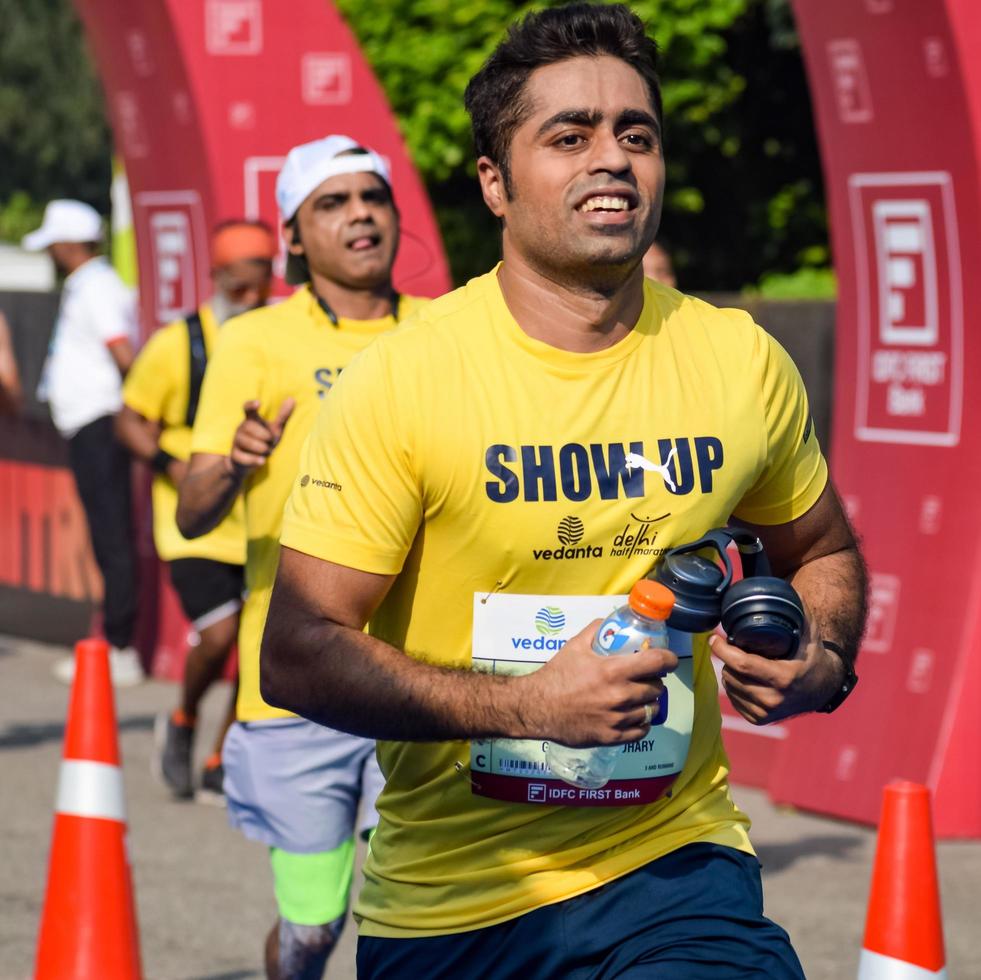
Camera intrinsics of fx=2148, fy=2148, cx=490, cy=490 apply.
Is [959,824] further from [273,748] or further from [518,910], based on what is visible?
[518,910]

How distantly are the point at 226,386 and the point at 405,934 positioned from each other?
7.14 ft

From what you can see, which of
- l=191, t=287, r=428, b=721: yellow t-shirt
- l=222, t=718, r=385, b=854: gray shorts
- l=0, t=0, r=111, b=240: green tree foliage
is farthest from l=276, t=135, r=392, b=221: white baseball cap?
l=0, t=0, r=111, b=240: green tree foliage

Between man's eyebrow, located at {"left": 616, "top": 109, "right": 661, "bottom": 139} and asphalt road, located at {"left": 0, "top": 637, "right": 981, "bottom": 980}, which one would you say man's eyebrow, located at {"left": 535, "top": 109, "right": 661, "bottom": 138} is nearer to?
man's eyebrow, located at {"left": 616, "top": 109, "right": 661, "bottom": 139}

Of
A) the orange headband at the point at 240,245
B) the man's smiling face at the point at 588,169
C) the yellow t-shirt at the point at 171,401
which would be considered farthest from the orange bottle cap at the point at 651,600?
the orange headband at the point at 240,245

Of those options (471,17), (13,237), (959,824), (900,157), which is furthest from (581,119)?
(13,237)

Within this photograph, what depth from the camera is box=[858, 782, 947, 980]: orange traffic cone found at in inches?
161

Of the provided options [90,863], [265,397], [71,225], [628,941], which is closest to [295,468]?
[265,397]

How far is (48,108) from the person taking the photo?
6338 centimetres

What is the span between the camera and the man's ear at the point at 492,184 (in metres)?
3.22

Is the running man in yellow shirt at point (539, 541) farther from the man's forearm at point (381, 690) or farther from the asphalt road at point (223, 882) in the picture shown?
the asphalt road at point (223, 882)

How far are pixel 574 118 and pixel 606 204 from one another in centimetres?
13

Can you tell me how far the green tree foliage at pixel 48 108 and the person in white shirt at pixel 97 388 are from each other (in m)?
51.3

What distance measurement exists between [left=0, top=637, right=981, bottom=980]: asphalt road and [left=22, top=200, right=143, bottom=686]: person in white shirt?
5.46ft

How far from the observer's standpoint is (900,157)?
702 centimetres
